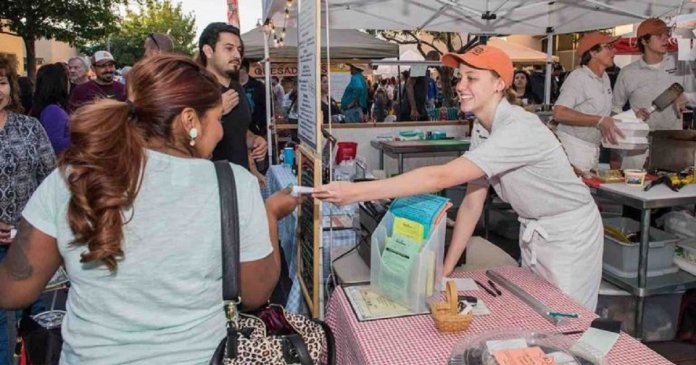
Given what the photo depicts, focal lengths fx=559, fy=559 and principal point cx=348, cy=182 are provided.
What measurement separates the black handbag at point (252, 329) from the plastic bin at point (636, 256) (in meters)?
2.25

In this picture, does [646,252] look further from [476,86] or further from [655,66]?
[655,66]

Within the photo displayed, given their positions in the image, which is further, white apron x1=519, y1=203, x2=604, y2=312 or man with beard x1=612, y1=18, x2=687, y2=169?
man with beard x1=612, y1=18, x2=687, y2=169

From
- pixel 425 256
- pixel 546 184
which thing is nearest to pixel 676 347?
pixel 546 184

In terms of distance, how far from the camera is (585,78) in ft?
12.7

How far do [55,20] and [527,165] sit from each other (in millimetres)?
16124

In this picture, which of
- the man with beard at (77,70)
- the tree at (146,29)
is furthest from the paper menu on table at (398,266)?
the tree at (146,29)

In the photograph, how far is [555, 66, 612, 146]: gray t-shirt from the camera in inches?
153

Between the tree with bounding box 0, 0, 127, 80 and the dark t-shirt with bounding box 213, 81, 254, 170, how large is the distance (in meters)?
11.8

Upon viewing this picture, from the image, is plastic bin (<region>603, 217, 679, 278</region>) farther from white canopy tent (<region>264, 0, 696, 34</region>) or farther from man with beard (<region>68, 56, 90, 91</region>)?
man with beard (<region>68, 56, 90, 91</region>)

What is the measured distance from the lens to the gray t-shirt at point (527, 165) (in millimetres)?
1807

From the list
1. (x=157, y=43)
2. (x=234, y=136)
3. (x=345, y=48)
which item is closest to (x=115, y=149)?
(x=234, y=136)

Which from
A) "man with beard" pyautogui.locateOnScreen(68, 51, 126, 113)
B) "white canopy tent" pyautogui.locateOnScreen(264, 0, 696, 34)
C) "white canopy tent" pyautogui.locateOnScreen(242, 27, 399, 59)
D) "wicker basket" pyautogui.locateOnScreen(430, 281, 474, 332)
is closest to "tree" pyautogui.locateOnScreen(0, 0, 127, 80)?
"white canopy tent" pyautogui.locateOnScreen(242, 27, 399, 59)

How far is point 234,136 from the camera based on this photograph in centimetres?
318

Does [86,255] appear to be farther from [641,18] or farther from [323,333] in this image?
[641,18]
